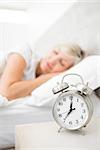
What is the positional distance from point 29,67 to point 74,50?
0.89ft

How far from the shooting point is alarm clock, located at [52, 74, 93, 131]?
91 centimetres

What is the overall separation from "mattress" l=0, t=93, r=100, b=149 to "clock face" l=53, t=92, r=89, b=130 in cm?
31

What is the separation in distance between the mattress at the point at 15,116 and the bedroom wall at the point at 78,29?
43 centimetres

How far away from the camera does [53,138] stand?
0.87 metres

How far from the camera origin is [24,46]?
1.48 m

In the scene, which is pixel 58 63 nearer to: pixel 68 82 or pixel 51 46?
pixel 51 46

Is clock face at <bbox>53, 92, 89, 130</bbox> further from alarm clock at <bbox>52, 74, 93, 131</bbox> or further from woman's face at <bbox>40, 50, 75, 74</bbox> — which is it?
woman's face at <bbox>40, 50, 75, 74</bbox>

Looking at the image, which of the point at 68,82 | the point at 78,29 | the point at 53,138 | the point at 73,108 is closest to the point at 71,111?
the point at 73,108

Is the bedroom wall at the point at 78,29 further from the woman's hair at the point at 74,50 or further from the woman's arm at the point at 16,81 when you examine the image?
the woman's arm at the point at 16,81

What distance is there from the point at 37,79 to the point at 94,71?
313mm

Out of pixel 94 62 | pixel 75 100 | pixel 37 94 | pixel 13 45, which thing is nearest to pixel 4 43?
pixel 13 45

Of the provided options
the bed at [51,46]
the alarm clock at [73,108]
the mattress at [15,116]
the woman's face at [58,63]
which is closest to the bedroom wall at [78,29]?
the bed at [51,46]

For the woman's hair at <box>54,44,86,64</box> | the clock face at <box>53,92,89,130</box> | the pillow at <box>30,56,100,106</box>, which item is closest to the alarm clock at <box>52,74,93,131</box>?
the clock face at <box>53,92,89,130</box>

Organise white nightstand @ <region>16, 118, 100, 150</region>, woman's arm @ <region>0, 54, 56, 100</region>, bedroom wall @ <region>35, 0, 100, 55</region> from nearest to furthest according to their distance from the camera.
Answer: white nightstand @ <region>16, 118, 100, 150</region> < woman's arm @ <region>0, 54, 56, 100</region> < bedroom wall @ <region>35, 0, 100, 55</region>
